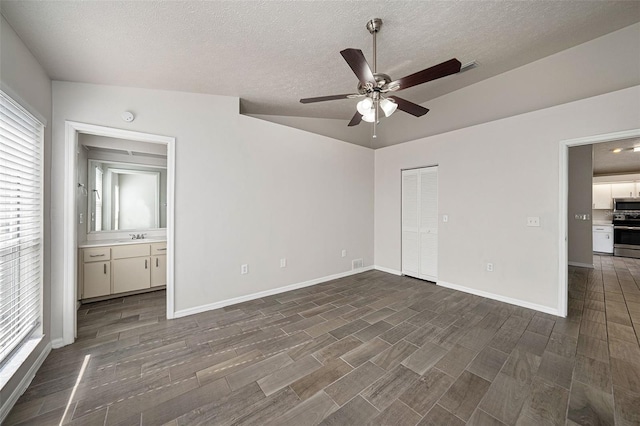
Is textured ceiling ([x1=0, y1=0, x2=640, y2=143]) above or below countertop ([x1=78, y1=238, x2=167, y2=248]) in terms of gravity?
above

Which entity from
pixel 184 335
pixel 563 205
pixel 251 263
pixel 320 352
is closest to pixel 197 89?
pixel 251 263

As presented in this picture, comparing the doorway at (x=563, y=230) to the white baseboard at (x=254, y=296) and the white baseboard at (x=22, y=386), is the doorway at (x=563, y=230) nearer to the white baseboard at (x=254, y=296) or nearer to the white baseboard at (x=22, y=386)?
the white baseboard at (x=254, y=296)

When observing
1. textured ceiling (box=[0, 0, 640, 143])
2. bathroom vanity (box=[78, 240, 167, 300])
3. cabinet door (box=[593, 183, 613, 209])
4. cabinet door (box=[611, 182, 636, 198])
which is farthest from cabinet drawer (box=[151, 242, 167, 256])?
cabinet door (box=[611, 182, 636, 198])

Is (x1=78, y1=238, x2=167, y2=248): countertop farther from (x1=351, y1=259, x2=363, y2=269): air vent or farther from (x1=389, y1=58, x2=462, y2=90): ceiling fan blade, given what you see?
(x1=389, y1=58, x2=462, y2=90): ceiling fan blade

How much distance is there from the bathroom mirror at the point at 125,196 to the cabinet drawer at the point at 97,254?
55 cm

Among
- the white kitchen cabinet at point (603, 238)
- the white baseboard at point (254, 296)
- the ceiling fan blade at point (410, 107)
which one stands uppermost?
the ceiling fan blade at point (410, 107)

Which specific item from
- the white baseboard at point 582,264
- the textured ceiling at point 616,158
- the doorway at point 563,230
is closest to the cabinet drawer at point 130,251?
the doorway at point 563,230

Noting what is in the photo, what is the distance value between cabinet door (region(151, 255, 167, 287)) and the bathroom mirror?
0.72 m

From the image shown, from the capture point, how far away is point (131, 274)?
3.56m

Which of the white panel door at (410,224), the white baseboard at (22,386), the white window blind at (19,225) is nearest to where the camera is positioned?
the white baseboard at (22,386)

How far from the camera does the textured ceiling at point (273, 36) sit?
1773 mm

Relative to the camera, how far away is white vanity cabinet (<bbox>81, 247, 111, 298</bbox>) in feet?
10.7

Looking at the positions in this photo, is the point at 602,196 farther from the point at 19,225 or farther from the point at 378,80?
the point at 19,225

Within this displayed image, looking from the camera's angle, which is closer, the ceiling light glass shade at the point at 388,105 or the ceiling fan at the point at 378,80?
the ceiling fan at the point at 378,80
